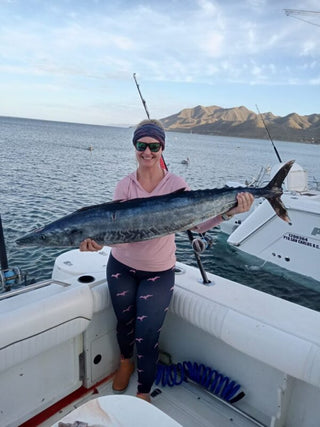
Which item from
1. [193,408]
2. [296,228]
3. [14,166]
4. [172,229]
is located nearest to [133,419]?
[172,229]

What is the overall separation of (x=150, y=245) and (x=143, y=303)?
0.47m

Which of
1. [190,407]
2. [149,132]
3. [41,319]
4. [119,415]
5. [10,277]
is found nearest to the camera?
Result: [119,415]

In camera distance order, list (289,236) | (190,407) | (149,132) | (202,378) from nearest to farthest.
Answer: (149,132)
(190,407)
(202,378)
(289,236)

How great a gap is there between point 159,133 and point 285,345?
1.83m

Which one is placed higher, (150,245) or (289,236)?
(150,245)

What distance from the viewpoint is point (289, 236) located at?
27.9 feet

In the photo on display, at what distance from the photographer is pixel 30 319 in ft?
7.77

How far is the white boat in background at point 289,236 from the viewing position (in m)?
8.02

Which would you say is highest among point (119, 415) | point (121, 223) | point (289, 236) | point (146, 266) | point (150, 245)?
point (121, 223)

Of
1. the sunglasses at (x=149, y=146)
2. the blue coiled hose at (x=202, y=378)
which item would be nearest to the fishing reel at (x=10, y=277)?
the blue coiled hose at (x=202, y=378)

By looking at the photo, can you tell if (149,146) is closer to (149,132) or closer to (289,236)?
(149,132)

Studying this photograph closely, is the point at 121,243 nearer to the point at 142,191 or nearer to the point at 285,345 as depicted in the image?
the point at 142,191

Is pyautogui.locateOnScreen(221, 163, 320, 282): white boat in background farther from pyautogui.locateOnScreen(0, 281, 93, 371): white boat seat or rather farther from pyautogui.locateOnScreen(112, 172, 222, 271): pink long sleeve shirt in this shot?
pyautogui.locateOnScreen(0, 281, 93, 371): white boat seat

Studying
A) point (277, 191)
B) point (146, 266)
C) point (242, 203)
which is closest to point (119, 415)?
point (146, 266)
